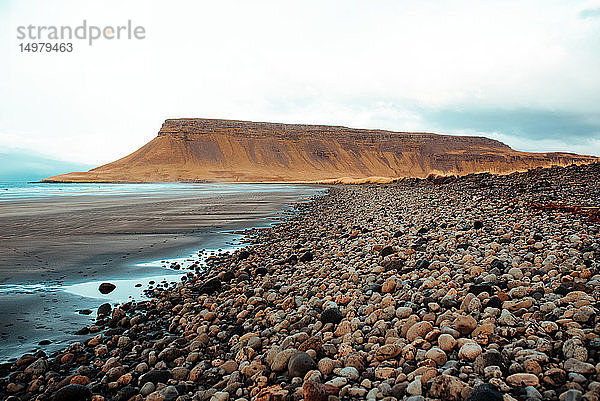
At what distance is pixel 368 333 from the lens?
3350 mm

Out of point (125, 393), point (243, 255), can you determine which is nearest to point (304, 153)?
point (243, 255)

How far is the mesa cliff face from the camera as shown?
431ft

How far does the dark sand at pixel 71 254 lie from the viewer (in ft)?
15.3

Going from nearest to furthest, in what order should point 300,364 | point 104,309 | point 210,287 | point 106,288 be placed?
point 300,364 < point 104,309 < point 210,287 < point 106,288

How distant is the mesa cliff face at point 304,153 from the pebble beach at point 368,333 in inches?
4508

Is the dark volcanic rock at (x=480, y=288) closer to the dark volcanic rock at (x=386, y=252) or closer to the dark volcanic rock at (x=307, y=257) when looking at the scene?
the dark volcanic rock at (x=386, y=252)

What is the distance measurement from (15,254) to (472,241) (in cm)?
1020

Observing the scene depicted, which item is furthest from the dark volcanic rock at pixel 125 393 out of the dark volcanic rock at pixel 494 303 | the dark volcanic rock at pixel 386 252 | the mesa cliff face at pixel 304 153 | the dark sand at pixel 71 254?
the mesa cliff face at pixel 304 153

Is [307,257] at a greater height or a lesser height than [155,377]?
greater

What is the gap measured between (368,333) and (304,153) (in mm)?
145601

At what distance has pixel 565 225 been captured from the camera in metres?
6.42

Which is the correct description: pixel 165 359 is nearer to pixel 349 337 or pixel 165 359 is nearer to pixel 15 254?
pixel 349 337

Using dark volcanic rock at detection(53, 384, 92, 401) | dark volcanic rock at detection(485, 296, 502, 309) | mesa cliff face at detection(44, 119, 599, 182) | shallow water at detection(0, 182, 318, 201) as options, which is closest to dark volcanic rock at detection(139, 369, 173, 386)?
dark volcanic rock at detection(53, 384, 92, 401)

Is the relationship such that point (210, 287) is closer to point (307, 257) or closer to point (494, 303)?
point (307, 257)
